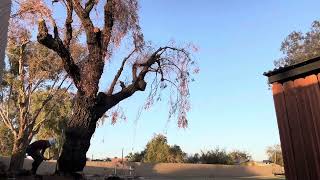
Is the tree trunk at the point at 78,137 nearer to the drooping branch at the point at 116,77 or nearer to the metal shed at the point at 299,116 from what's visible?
the drooping branch at the point at 116,77

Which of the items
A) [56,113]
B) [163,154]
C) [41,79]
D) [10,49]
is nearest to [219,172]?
[163,154]

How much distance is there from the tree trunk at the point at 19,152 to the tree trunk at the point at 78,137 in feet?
35.6

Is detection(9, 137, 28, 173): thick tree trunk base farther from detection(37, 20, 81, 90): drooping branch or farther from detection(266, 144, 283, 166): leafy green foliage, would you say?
detection(266, 144, 283, 166): leafy green foliage

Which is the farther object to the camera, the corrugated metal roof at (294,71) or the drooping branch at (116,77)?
the drooping branch at (116,77)

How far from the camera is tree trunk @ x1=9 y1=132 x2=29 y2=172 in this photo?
23.9 m

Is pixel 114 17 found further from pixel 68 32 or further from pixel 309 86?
pixel 309 86

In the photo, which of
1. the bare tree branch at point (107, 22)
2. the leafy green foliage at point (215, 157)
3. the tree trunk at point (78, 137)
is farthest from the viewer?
the leafy green foliage at point (215, 157)

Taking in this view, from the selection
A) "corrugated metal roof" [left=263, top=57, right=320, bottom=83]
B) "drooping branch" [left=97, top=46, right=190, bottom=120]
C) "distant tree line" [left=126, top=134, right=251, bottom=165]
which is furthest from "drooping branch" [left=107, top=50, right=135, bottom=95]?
"distant tree line" [left=126, top=134, right=251, bottom=165]

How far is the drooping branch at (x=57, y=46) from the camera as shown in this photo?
12148 mm

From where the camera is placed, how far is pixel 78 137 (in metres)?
12.6

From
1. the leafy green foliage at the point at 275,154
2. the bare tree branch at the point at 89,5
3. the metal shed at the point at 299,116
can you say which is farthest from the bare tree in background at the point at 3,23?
the leafy green foliage at the point at 275,154

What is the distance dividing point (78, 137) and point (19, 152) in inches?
563

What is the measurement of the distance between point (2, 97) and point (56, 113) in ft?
17.5

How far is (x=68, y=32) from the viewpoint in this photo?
1385 centimetres
